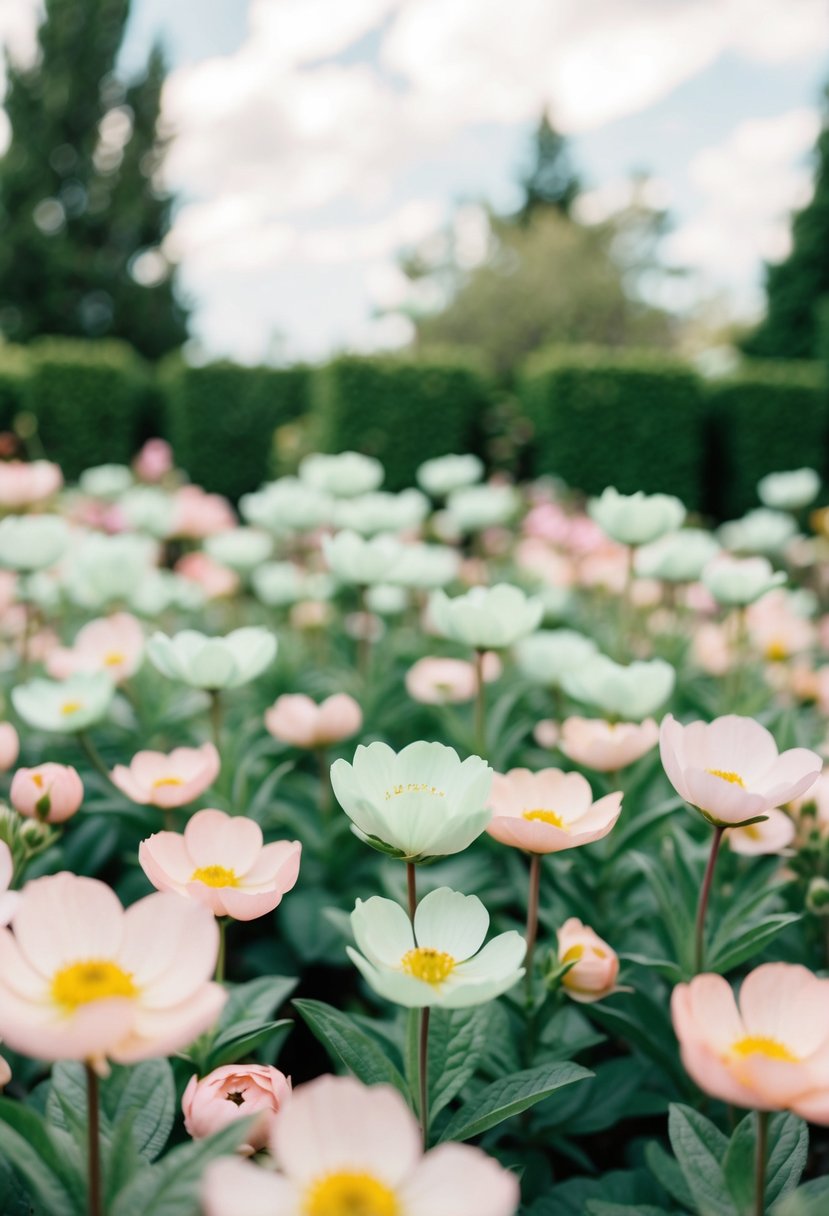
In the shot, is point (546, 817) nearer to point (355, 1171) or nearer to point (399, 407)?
point (355, 1171)

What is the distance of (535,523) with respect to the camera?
324 centimetres

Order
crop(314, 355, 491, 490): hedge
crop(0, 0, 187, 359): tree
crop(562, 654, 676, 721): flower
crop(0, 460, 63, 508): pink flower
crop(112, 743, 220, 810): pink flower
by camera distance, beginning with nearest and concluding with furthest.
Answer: crop(112, 743, 220, 810): pink flower, crop(562, 654, 676, 721): flower, crop(0, 460, 63, 508): pink flower, crop(314, 355, 491, 490): hedge, crop(0, 0, 187, 359): tree

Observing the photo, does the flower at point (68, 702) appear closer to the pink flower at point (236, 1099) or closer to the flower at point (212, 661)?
the flower at point (212, 661)

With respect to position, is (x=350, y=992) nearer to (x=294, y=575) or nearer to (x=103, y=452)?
(x=294, y=575)

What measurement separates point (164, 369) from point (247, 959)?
382 inches

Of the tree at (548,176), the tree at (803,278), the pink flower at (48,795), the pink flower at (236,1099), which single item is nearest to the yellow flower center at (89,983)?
the pink flower at (236,1099)

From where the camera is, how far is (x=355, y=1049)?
0.71 metres

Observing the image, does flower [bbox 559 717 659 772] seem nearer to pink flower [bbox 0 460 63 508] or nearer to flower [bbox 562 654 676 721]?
flower [bbox 562 654 676 721]

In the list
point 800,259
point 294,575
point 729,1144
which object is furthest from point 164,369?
point 729,1144

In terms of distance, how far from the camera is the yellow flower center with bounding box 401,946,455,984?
0.66 metres

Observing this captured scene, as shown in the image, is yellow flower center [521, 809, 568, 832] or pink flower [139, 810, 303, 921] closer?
pink flower [139, 810, 303, 921]

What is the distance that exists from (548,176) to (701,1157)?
30960 mm

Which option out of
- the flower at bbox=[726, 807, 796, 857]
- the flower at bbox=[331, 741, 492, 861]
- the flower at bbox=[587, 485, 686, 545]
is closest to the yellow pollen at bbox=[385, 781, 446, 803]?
the flower at bbox=[331, 741, 492, 861]

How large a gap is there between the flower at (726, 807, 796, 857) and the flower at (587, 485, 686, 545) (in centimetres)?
50
